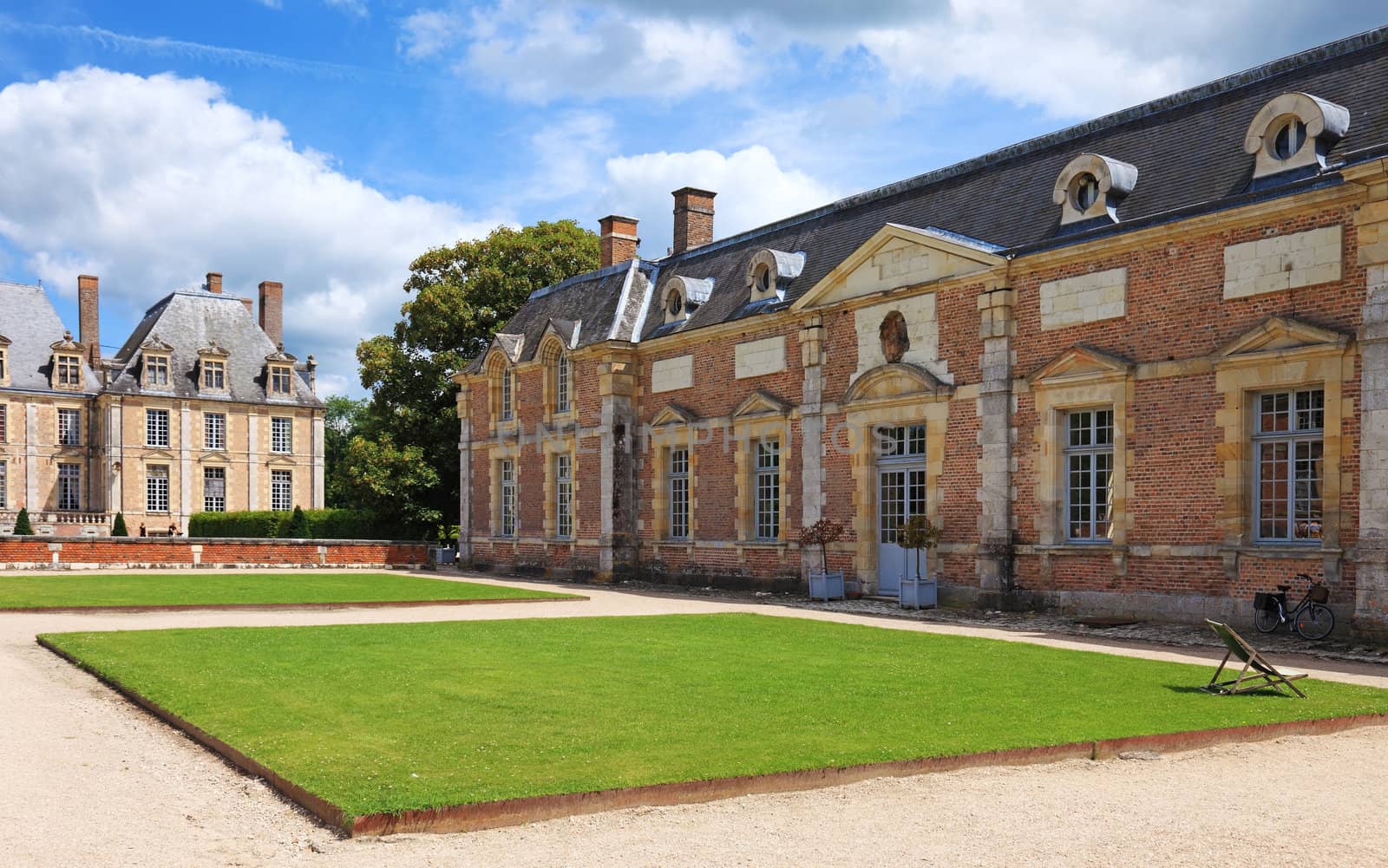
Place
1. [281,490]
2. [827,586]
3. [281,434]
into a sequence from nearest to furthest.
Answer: [827,586] < [281,490] < [281,434]

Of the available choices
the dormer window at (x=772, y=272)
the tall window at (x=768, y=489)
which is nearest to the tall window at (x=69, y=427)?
the dormer window at (x=772, y=272)

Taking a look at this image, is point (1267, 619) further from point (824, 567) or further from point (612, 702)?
point (612, 702)

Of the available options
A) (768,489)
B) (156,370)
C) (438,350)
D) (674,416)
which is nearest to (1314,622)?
(768,489)

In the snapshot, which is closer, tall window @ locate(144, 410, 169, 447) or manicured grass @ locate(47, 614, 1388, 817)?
manicured grass @ locate(47, 614, 1388, 817)

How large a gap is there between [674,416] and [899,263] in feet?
22.7

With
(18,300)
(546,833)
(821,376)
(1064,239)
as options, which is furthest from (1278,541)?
(18,300)

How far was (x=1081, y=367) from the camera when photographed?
1664cm

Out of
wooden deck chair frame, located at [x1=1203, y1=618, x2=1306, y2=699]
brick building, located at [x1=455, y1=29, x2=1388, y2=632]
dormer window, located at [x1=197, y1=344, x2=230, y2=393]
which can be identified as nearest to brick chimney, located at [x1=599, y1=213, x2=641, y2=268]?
brick building, located at [x1=455, y1=29, x2=1388, y2=632]

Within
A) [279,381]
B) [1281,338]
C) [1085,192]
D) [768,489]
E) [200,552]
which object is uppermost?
[1085,192]

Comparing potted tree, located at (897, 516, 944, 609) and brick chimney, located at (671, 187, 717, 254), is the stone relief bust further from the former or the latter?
brick chimney, located at (671, 187, 717, 254)

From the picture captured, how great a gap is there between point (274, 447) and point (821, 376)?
39.5m

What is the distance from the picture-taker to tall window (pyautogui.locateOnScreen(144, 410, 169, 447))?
5119 centimetres

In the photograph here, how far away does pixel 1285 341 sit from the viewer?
1422 cm

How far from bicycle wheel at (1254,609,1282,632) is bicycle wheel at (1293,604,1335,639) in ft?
0.95
